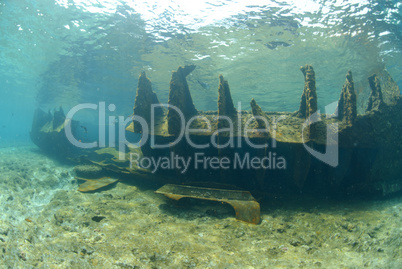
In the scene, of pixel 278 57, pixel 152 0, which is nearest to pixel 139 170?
pixel 152 0

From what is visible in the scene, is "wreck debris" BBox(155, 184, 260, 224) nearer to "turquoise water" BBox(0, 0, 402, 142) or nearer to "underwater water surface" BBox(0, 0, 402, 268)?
"underwater water surface" BBox(0, 0, 402, 268)

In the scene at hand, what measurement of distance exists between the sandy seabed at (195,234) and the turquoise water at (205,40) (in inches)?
465

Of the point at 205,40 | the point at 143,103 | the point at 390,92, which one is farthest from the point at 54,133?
the point at 390,92

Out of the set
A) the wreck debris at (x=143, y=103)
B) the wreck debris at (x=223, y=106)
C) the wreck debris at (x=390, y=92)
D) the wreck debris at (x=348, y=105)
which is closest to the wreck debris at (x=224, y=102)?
the wreck debris at (x=223, y=106)

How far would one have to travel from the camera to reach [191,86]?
79.3 ft

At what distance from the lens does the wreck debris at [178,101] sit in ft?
20.9

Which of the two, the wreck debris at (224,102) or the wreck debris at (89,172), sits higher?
the wreck debris at (224,102)

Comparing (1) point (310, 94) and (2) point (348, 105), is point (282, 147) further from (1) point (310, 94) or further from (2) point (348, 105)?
(2) point (348, 105)

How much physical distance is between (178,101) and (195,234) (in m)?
4.30

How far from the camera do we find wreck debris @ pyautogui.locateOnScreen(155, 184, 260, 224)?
4785 millimetres

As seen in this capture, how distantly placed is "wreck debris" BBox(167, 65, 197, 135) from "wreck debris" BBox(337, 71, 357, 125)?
496 cm

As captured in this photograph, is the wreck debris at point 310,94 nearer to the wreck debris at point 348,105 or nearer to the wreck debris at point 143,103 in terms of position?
the wreck debris at point 348,105

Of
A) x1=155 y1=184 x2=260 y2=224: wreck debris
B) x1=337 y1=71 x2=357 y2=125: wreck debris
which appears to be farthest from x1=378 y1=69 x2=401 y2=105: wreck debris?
x1=155 y1=184 x2=260 y2=224: wreck debris

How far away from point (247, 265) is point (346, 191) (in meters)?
4.45
